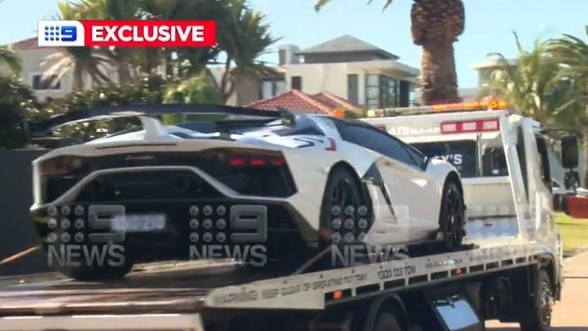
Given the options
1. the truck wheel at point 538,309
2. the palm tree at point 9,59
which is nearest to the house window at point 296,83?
the palm tree at point 9,59

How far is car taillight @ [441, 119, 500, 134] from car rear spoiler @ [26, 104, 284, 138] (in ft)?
18.4

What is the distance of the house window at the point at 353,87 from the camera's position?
54.4m

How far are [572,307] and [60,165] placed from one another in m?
10.7

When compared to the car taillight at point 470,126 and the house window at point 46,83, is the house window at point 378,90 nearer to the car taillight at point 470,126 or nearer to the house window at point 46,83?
the house window at point 46,83

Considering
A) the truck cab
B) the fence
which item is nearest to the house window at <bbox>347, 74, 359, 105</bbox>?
the fence

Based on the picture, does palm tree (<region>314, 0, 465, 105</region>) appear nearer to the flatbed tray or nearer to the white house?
the flatbed tray

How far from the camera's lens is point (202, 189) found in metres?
7.51

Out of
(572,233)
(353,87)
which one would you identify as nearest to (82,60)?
(572,233)

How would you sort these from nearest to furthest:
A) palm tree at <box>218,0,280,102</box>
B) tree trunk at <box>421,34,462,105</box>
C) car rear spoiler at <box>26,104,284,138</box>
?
car rear spoiler at <box>26,104,284,138</box> → tree trunk at <box>421,34,462,105</box> → palm tree at <box>218,0,280,102</box>

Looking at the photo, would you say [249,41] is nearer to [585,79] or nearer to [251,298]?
[585,79]

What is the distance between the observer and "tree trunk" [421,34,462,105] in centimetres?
2377

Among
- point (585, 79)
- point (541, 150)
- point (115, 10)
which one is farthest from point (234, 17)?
point (541, 150)

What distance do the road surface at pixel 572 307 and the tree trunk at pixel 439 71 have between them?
173 inches

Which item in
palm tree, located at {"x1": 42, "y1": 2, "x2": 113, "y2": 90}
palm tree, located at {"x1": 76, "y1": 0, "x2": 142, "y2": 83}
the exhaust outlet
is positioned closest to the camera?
the exhaust outlet
